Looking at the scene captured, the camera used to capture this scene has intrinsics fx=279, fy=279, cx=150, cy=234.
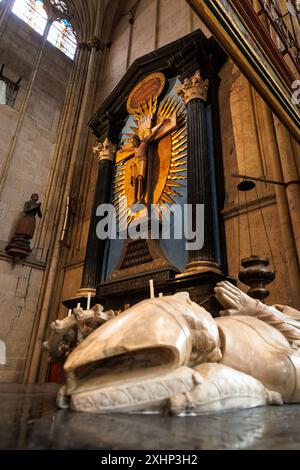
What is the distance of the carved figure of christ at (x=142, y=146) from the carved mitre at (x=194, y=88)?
43 cm

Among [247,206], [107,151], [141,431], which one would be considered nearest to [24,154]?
[107,151]

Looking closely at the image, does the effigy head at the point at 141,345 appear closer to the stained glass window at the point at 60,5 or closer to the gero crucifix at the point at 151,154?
the gero crucifix at the point at 151,154

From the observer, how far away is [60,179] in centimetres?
734

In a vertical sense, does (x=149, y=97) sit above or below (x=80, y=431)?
above

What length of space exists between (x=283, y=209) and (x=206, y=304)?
1.38m

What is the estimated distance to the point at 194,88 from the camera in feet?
14.6

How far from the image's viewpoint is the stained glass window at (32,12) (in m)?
8.78

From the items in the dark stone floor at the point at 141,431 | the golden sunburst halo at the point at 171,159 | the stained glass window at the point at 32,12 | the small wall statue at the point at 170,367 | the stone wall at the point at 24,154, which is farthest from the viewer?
the stained glass window at the point at 32,12

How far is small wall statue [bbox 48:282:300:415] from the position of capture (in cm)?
71

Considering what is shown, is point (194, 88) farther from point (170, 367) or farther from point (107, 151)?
point (170, 367)

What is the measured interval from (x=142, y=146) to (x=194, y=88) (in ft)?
4.04

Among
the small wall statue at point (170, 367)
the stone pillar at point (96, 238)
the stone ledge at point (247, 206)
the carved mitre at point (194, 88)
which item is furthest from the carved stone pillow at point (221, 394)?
the carved mitre at point (194, 88)
